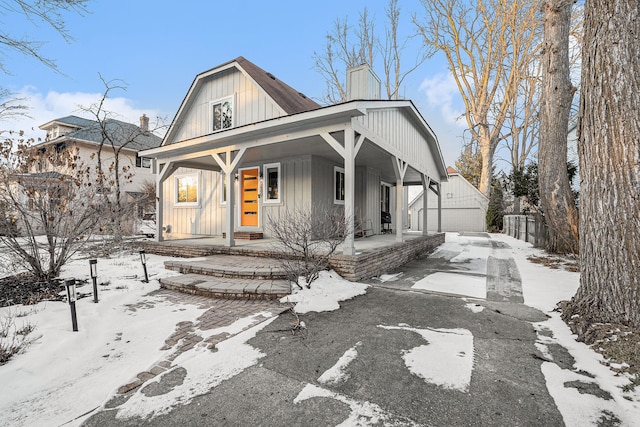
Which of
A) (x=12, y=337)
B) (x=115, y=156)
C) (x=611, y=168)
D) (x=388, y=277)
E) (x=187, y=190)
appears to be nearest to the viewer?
(x=12, y=337)

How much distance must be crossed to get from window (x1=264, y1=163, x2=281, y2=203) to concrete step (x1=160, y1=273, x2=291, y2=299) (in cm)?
397

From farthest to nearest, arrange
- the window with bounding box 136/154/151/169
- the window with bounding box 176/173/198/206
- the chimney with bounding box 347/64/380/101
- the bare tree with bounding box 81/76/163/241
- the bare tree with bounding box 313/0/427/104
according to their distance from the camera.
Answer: the window with bounding box 136/154/151/169 < the bare tree with bounding box 313/0/427/104 < the window with bounding box 176/173/198/206 < the chimney with bounding box 347/64/380/101 < the bare tree with bounding box 81/76/163/241

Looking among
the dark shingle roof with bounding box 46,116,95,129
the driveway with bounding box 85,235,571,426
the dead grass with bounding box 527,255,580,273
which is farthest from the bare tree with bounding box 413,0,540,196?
the dark shingle roof with bounding box 46,116,95,129

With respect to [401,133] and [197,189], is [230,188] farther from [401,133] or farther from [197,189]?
[401,133]

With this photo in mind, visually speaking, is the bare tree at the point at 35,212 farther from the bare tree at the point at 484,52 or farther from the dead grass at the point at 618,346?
the bare tree at the point at 484,52

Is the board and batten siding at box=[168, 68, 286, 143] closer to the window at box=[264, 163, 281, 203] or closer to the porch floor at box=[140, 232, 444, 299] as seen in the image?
the window at box=[264, 163, 281, 203]

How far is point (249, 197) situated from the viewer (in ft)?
30.1

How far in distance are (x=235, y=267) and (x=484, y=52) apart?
19476 mm

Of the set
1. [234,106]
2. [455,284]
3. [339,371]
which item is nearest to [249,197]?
[234,106]

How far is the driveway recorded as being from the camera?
1861mm

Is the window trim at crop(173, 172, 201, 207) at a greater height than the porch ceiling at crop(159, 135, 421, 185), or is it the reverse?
the porch ceiling at crop(159, 135, 421, 185)

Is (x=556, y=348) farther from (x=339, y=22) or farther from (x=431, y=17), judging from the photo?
(x=339, y=22)

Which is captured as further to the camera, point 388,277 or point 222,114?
point 222,114

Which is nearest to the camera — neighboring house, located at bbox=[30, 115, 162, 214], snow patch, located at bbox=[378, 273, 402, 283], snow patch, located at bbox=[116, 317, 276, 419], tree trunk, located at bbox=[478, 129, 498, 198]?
snow patch, located at bbox=[116, 317, 276, 419]
